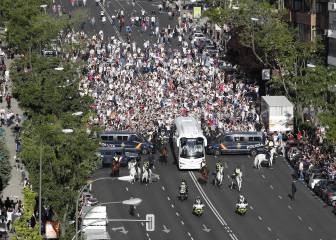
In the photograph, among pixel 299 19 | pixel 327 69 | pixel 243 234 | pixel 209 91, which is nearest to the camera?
pixel 243 234

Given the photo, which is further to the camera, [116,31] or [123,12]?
[123,12]

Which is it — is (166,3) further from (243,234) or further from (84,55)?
(243,234)

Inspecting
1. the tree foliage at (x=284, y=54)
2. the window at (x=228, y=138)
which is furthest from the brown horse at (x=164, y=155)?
the tree foliage at (x=284, y=54)

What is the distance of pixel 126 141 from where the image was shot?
106m

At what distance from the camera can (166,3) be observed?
571 feet

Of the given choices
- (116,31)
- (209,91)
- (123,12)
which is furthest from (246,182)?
(123,12)

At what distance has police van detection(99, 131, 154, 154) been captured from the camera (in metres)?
105

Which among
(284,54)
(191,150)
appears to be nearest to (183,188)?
(191,150)

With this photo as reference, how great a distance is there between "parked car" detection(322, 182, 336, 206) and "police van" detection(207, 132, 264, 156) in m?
14.6

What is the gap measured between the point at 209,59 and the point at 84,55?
12002mm

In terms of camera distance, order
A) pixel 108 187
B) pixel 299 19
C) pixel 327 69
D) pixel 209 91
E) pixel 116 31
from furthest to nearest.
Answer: pixel 116 31 → pixel 299 19 → pixel 209 91 → pixel 327 69 → pixel 108 187

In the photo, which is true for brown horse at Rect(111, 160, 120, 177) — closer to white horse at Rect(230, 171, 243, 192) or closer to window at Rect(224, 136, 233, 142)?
white horse at Rect(230, 171, 243, 192)

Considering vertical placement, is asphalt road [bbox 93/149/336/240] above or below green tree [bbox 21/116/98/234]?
below

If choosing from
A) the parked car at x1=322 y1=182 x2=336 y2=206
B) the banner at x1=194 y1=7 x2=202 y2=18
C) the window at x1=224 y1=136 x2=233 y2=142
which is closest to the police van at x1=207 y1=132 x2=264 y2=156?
the window at x1=224 y1=136 x2=233 y2=142
